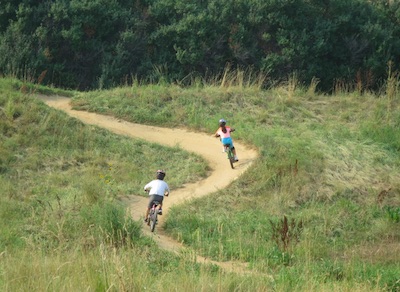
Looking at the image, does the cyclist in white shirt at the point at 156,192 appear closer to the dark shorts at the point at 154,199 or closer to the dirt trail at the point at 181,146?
the dark shorts at the point at 154,199

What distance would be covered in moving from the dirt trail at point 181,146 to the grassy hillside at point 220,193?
290 millimetres

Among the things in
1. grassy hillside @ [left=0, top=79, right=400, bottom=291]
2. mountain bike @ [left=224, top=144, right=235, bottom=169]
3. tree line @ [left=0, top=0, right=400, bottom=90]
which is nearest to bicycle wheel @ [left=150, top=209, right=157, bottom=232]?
grassy hillside @ [left=0, top=79, right=400, bottom=291]

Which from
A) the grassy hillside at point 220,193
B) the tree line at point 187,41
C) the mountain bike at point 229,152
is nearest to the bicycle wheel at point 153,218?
the grassy hillside at point 220,193

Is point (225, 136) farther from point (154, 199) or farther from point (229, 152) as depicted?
point (154, 199)

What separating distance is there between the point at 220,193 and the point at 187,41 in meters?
12.7

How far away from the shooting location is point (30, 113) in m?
16.8

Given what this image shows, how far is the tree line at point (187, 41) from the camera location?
26.3 meters

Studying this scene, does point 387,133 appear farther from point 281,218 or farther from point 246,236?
point 246,236

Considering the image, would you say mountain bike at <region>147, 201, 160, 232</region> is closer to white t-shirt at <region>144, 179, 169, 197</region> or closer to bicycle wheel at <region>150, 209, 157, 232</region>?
bicycle wheel at <region>150, 209, 157, 232</region>

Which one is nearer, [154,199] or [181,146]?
[154,199]

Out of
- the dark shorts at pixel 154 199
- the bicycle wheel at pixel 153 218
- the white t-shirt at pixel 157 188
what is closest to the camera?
the bicycle wheel at pixel 153 218

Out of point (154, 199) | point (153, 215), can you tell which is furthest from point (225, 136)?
point (153, 215)

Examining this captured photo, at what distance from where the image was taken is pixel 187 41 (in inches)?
1042

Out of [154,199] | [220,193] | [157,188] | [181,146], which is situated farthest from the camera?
[181,146]
